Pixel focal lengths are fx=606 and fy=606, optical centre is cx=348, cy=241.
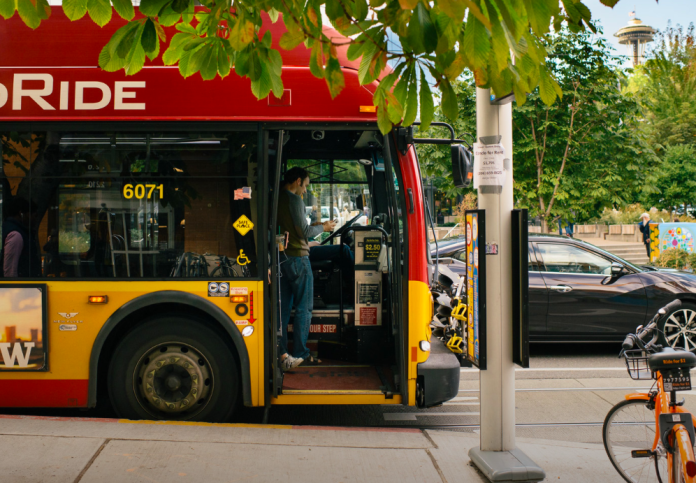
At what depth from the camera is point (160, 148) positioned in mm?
4980

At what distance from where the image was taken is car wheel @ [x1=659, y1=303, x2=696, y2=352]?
8.13 meters

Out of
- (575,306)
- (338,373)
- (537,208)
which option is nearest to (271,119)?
(338,373)

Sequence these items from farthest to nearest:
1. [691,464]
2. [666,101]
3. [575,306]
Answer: [666,101], [575,306], [691,464]

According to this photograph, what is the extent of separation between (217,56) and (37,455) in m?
2.92

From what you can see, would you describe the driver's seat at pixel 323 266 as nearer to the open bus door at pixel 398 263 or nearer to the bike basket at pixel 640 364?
the open bus door at pixel 398 263

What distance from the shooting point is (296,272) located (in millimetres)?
5852

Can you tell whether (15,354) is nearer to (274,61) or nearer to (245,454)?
(245,454)

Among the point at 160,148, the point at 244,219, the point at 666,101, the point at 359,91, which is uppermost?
the point at 666,101

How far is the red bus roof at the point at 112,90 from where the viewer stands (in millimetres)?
4938

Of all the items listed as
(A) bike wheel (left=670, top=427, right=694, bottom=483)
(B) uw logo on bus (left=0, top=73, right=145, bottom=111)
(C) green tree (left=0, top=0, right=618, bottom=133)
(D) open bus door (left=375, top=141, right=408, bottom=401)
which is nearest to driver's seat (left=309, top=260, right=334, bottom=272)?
(D) open bus door (left=375, top=141, right=408, bottom=401)

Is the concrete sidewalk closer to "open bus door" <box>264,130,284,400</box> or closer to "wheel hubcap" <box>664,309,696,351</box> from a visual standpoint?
"open bus door" <box>264,130,284,400</box>

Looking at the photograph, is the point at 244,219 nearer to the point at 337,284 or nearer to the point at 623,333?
the point at 337,284

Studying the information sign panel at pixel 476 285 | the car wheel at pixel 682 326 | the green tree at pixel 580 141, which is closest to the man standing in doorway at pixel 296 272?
the information sign panel at pixel 476 285

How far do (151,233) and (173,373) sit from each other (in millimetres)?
1173
